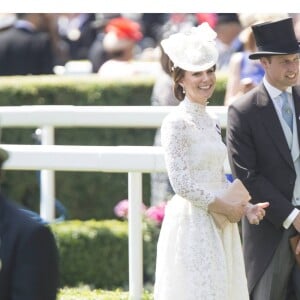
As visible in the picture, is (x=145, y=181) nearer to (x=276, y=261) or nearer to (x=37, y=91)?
(x=37, y=91)

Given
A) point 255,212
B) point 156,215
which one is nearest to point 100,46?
point 156,215

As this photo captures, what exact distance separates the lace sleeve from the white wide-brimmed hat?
0.27 meters

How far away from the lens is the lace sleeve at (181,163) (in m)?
6.90

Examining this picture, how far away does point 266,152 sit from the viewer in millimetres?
7203

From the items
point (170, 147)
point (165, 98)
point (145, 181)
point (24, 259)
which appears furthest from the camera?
point (145, 181)

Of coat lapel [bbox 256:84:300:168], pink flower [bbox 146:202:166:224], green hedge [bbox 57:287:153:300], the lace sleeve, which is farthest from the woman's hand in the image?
pink flower [bbox 146:202:166:224]

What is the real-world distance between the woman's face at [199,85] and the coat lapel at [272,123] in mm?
332

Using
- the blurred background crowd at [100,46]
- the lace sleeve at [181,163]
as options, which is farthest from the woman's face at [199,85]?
the blurred background crowd at [100,46]

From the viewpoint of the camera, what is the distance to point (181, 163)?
6.90 metres

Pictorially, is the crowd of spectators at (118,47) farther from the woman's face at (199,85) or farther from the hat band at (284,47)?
the woman's face at (199,85)

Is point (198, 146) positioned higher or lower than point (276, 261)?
higher

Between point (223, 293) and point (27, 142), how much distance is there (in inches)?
232

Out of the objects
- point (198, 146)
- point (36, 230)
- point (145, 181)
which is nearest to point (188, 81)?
point (198, 146)

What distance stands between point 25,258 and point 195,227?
2.36m
